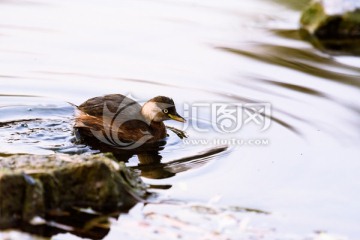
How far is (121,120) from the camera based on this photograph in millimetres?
8266

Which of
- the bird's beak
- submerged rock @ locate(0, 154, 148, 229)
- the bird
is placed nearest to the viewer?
submerged rock @ locate(0, 154, 148, 229)

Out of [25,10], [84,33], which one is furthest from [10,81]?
[25,10]

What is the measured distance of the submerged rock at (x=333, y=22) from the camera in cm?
1226

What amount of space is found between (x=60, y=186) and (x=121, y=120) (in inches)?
95.5

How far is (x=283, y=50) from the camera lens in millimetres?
11289

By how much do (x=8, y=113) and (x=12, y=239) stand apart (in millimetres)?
3510

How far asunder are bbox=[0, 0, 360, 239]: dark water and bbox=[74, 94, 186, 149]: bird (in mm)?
236

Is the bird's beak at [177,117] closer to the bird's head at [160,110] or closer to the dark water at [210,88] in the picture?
the bird's head at [160,110]

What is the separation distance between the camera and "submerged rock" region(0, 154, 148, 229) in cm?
560

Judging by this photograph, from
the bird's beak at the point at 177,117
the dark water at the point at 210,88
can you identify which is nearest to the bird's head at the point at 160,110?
the bird's beak at the point at 177,117

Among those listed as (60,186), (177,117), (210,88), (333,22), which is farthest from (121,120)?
(333,22)

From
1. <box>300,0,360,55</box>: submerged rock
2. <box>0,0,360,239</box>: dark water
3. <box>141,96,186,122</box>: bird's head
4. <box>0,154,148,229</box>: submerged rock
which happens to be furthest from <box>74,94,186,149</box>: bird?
<box>300,0,360,55</box>: submerged rock

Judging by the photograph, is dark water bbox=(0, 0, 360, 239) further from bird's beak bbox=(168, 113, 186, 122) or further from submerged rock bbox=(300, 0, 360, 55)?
submerged rock bbox=(300, 0, 360, 55)

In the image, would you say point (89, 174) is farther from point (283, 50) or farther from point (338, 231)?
point (283, 50)
